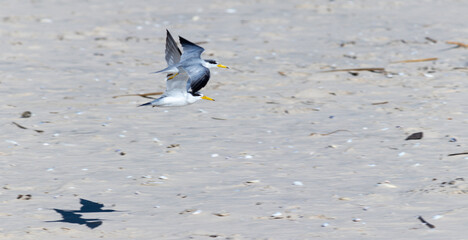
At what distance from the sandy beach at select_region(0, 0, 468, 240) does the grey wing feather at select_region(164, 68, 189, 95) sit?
611mm

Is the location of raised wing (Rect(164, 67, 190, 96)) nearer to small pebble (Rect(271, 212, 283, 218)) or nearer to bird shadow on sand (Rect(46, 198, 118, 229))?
bird shadow on sand (Rect(46, 198, 118, 229))

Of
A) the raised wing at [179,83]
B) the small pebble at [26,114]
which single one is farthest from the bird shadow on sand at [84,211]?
the small pebble at [26,114]

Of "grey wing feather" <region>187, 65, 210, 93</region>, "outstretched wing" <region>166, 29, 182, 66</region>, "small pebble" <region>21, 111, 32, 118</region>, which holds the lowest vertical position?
"small pebble" <region>21, 111, 32, 118</region>

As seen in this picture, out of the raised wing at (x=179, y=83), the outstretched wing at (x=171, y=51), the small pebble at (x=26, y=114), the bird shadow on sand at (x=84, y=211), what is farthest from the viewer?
the small pebble at (x=26, y=114)

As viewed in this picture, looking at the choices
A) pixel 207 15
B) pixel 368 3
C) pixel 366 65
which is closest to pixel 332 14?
pixel 368 3

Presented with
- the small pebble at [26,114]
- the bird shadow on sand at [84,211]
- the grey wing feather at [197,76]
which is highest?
the grey wing feather at [197,76]

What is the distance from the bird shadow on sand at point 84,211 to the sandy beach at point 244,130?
12 mm

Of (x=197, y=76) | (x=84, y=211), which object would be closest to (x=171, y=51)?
(x=197, y=76)

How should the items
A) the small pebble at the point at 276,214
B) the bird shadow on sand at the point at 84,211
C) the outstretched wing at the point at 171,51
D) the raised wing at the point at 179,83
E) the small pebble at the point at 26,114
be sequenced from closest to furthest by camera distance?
the bird shadow on sand at the point at 84,211 → the small pebble at the point at 276,214 → the raised wing at the point at 179,83 → the outstretched wing at the point at 171,51 → the small pebble at the point at 26,114

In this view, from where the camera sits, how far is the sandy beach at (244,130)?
4672 mm

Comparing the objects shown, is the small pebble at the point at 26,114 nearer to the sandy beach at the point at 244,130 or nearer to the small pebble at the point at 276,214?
the sandy beach at the point at 244,130

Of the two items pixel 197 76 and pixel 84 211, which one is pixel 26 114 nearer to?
pixel 197 76

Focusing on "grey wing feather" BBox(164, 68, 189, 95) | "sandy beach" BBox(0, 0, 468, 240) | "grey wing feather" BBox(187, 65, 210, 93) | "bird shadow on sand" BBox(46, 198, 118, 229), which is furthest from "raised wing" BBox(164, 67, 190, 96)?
"bird shadow on sand" BBox(46, 198, 118, 229)

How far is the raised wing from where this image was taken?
5086 millimetres
